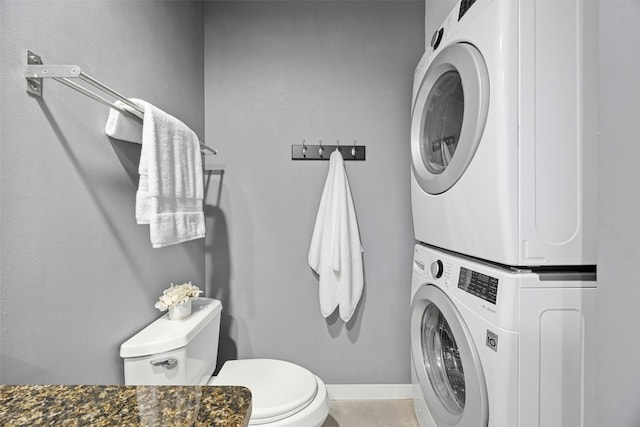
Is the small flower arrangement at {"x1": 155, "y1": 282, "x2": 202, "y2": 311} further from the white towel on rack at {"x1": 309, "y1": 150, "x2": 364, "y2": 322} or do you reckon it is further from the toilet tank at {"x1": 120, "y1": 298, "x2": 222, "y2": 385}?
the white towel on rack at {"x1": 309, "y1": 150, "x2": 364, "y2": 322}

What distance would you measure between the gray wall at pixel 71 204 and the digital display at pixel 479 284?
43.5 inches

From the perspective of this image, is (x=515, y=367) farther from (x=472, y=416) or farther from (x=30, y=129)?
(x=30, y=129)

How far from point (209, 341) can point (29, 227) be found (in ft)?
2.72

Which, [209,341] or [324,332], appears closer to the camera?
[209,341]

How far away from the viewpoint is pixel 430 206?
1.24 m

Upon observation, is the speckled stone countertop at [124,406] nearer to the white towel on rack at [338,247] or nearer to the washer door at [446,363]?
the washer door at [446,363]

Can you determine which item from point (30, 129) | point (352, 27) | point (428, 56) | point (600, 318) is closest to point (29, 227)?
point (30, 129)

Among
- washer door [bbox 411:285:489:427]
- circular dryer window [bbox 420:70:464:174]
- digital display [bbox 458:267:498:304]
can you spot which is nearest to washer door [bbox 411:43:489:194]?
circular dryer window [bbox 420:70:464:174]

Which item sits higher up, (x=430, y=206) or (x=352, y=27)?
(x=352, y=27)

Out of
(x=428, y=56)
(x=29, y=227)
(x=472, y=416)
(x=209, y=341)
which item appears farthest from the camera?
(x=209, y=341)

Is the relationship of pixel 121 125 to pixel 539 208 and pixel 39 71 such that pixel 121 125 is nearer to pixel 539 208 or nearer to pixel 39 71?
pixel 39 71

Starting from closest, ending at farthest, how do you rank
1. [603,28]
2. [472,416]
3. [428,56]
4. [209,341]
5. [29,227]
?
[603,28], [29,227], [472,416], [428,56], [209,341]

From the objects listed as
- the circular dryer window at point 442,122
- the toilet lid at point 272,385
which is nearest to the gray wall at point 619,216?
the circular dryer window at point 442,122

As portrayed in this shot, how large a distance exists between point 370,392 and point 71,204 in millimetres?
1709
